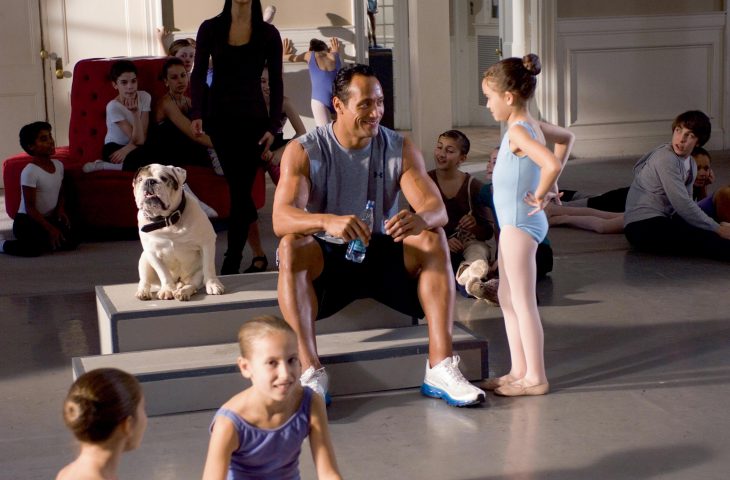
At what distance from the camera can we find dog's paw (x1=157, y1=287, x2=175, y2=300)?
4.38m

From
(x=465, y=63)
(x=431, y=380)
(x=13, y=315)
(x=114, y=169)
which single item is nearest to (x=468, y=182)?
(x=431, y=380)

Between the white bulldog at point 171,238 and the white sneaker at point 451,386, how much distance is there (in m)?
1.00

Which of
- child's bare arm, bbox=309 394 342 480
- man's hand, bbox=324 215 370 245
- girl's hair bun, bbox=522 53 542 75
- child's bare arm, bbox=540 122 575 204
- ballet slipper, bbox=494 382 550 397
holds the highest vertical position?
girl's hair bun, bbox=522 53 542 75

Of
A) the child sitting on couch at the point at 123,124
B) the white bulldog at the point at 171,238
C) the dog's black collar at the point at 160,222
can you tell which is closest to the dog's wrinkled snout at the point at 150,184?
the white bulldog at the point at 171,238

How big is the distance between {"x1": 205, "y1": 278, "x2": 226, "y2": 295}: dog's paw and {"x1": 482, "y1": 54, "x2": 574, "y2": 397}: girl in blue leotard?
116 centimetres

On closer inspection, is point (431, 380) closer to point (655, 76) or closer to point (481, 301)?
point (481, 301)

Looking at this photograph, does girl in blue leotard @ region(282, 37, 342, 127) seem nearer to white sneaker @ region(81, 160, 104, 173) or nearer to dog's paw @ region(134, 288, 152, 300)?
white sneaker @ region(81, 160, 104, 173)

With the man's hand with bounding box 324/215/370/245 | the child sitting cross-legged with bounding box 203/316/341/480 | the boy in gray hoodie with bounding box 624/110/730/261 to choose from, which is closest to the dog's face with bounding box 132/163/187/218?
the man's hand with bounding box 324/215/370/245

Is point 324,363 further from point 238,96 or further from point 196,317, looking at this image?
point 238,96

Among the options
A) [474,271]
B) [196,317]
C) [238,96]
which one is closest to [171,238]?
[196,317]

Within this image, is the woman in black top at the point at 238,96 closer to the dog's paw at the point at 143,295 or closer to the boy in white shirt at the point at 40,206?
the dog's paw at the point at 143,295

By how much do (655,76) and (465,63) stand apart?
10.9 ft

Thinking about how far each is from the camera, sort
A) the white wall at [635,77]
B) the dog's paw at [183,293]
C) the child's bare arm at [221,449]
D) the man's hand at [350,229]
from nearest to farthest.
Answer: the child's bare arm at [221,449] → the man's hand at [350,229] → the dog's paw at [183,293] → the white wall at [635,77]

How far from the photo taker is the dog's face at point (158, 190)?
426 cm
